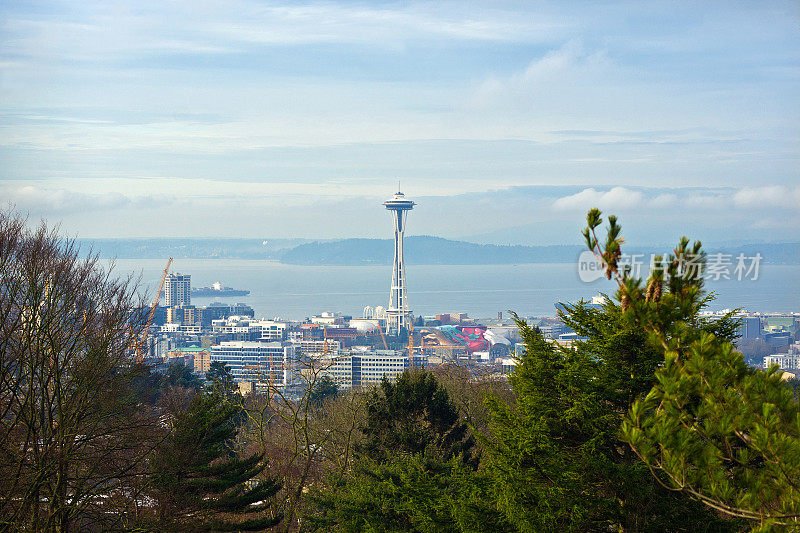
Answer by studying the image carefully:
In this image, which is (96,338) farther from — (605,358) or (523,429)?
(605,358)

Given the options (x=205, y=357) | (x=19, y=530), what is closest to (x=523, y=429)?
(x=19, y=530)

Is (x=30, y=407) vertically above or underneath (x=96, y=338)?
underneath

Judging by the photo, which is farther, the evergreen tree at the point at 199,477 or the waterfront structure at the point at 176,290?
the waterfront structure at the point at 176,290

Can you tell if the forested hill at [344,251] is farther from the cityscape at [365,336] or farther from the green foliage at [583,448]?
the green foliage at [583,448]

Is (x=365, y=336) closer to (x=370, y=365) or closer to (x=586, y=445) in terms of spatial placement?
(x=370, y=365)

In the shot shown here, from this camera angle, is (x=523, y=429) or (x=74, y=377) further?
(x=74, y=377)

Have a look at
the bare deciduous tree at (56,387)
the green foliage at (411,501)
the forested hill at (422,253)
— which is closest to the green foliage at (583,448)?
the green foliage at (411,501)

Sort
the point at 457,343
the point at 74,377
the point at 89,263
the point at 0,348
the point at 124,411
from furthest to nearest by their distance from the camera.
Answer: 1. the point at 457,343
2. the point at 89,263
3. the point at 124,411
4. the point at 74,377
5. the point at 0,348

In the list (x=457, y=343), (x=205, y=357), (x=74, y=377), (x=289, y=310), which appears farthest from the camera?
(x=289, y=310)
